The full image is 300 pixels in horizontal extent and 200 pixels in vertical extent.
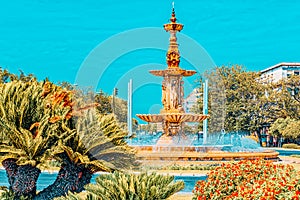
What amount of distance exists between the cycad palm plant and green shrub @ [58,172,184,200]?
154 centimetres

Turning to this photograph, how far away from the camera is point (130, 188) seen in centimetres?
769

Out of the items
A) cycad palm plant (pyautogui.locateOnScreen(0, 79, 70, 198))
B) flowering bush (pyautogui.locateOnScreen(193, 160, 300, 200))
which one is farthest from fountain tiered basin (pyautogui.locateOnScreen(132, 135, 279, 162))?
flowering bush (pyautogui.locateOnScreen(193, 160, 300, 200))

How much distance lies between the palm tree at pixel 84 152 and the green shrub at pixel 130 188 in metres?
1.57

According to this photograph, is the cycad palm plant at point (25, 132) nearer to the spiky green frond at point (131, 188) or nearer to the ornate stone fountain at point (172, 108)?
the spiky green frond at point (131, 188)

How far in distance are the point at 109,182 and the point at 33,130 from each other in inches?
101

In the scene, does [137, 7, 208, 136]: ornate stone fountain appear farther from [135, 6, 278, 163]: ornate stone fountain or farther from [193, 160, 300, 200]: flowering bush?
[193, 160, 300, 200]: flowering bush

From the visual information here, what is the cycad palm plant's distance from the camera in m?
9.20

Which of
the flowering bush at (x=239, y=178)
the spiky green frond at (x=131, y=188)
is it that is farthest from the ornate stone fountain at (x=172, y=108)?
the spiky green frond at (x=131, y=188)

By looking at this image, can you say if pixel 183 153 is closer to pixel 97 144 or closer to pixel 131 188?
pixel 97 144

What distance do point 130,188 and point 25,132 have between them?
2638 millimetres

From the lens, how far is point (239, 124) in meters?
46.1

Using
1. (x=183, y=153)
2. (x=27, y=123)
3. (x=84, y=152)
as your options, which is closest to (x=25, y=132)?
(x=27, y=123)

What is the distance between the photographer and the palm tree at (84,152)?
9648 mm

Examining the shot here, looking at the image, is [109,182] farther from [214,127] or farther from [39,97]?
[214,127]
